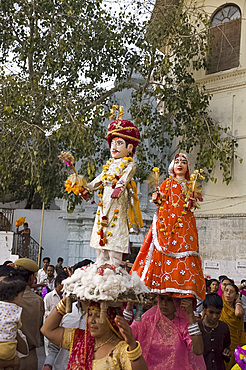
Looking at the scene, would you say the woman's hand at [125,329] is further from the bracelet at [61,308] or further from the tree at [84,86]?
the tree at [84,86]

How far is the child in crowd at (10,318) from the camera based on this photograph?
332 cm

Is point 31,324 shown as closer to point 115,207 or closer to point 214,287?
point 115,207

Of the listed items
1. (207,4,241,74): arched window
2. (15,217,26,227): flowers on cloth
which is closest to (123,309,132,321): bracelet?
(207,4,241,74): arched window

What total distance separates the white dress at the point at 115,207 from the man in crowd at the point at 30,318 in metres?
0.72

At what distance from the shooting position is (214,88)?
12.5m

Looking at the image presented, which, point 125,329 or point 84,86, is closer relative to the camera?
point 125,329

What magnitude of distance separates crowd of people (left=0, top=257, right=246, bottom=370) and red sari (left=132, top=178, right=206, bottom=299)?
148 mm

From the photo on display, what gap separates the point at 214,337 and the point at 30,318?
1.76 meters

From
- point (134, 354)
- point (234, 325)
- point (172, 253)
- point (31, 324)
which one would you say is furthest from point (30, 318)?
point (234, 325)

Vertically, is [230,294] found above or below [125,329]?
below

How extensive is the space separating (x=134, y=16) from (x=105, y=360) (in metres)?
10.8

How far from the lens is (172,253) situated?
15.3ft

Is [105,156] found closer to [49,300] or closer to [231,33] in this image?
[231,33]

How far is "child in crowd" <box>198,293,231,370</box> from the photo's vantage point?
4.56 metres
